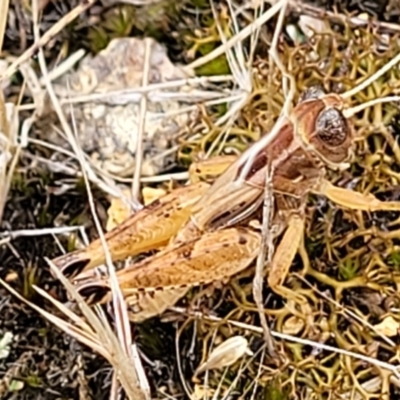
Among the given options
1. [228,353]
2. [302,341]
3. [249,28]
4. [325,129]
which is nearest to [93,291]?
[228,353]

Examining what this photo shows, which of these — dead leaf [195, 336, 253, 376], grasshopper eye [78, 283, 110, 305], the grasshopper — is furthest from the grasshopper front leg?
grasshopper eye [78, 283, 110, 305]

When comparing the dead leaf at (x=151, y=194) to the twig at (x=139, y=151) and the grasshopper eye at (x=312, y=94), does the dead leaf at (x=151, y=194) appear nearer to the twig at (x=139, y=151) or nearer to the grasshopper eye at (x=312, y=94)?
the twig at (x=139, y=151)

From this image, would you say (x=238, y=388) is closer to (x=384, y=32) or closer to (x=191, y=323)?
(x=191, y=323)

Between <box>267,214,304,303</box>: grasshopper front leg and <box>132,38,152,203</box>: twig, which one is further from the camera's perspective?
<box>132,38,152,203</box>: twig

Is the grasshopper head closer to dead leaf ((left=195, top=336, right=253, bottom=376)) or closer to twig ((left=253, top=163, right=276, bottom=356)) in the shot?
twig ((left=253, top=163, right=276, bottom=356))

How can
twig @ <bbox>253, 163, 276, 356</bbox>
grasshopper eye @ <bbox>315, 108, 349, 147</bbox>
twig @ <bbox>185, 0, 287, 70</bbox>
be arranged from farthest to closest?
1. twig @ <bbox>185, 0, 287, 70</bbox>
2. grasshopper eye @ <bbox>315, 108, 349, 147</bbox>
3. twig @ <bbox>253, 163, 276, 356</bbox>


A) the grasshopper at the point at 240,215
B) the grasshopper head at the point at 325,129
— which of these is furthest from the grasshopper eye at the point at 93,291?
the grasshopper head at the point at 325,129

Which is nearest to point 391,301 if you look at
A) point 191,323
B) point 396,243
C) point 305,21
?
point 396,243

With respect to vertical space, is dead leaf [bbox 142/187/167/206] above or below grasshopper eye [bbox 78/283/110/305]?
below
